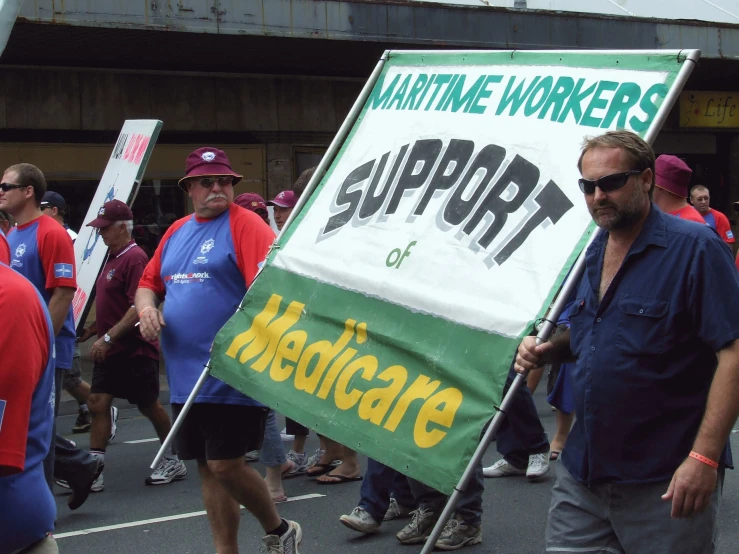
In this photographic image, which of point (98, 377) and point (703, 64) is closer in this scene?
point (98, 377)

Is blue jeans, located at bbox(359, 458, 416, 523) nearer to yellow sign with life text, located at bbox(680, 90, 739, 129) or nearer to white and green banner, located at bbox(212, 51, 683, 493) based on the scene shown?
white and green banner, located at bbox(212, 51, 683, 493)

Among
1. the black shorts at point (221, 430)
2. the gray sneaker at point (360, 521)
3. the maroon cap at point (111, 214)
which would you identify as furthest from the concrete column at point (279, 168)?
the black shorts at point (221, 430)

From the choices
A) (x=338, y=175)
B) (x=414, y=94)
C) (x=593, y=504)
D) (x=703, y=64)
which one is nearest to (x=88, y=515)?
(x=338, y=175)

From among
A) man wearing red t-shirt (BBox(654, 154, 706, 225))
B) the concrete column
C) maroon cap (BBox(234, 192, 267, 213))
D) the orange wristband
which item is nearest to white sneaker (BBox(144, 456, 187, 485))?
maroon cap (BBox(234, 192, 267, 213))

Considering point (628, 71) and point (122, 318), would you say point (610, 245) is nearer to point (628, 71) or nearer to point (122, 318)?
point (628, 71)

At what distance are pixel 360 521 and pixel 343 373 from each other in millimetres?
2167

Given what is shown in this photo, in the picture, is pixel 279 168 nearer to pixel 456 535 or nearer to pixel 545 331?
pixel 456 535

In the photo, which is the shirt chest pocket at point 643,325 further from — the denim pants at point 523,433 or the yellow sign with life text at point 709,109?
the yellow sign with life text at point 709,109

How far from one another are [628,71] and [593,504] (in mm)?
1330

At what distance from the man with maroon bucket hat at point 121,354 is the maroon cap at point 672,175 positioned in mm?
3324

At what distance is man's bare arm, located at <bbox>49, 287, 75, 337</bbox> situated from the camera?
5.56m

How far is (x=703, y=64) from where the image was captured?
54.6 ft

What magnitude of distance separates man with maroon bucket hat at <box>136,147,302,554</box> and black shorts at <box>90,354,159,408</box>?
2335 mm

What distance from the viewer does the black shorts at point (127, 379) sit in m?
6.93
